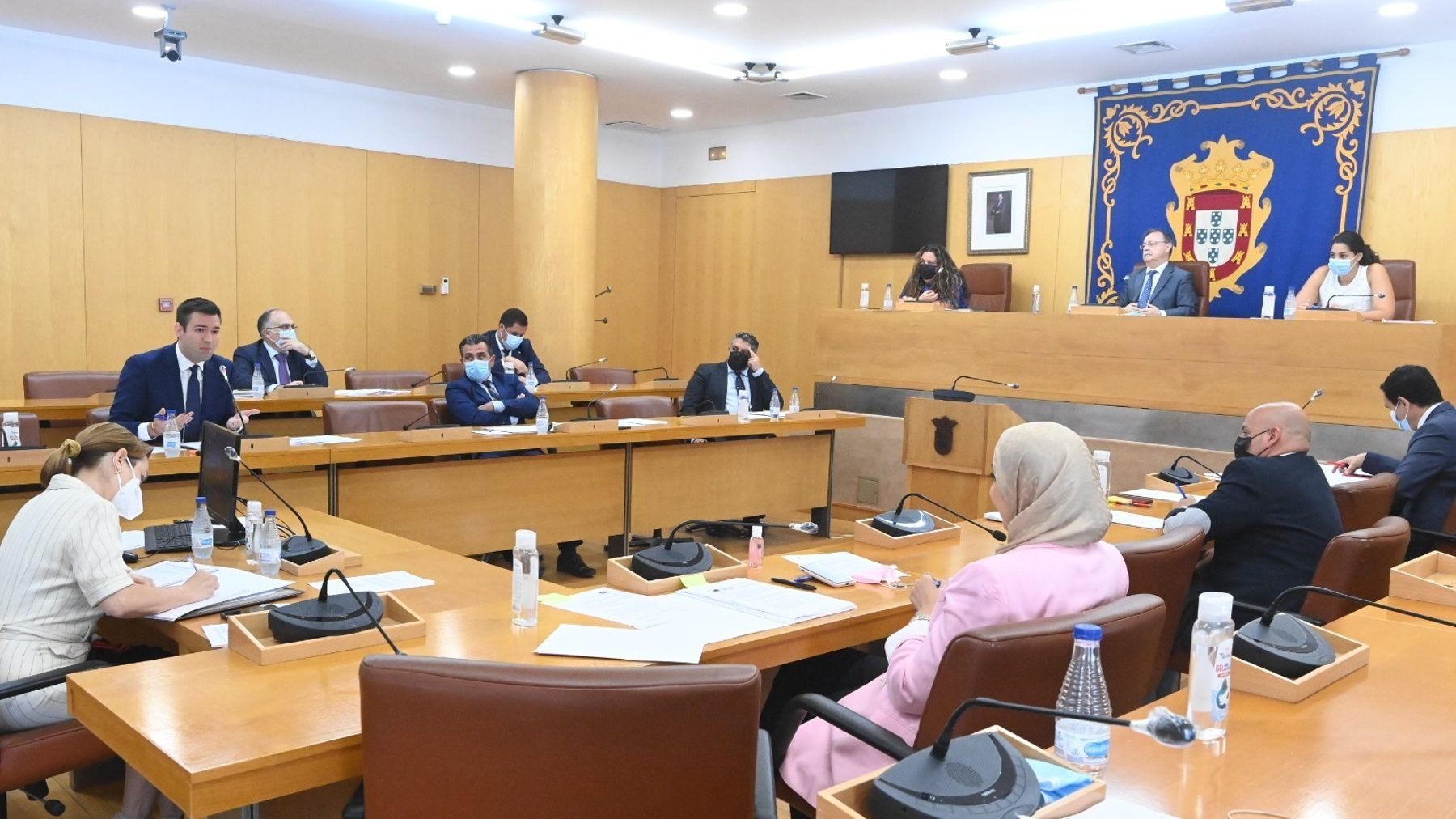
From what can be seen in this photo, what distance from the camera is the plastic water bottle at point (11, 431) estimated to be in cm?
461

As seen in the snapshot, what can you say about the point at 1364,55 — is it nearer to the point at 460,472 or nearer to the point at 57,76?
the point at 460,472

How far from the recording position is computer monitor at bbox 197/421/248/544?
3053mm

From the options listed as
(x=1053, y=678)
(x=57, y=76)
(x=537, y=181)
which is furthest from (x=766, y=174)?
(x=1053, y=678)

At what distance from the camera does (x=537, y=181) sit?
8758 mm

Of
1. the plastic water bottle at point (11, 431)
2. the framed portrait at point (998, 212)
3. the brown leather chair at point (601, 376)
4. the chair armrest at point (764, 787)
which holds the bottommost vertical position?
the chair armrest at point (764, 787)

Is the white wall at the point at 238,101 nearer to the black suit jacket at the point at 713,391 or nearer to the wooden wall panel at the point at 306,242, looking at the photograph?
the wooden wall panel at the point at 306,242

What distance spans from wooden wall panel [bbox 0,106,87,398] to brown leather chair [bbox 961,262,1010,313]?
267 inches

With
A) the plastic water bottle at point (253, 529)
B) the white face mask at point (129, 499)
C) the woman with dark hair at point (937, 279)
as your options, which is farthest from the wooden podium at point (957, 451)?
the white face mask at point (129, 499)

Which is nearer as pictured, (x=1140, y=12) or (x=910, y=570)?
(x=910, y=570)

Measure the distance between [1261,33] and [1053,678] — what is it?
657 cm

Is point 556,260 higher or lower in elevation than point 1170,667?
higher

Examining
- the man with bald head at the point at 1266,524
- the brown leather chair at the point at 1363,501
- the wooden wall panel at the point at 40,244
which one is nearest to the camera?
the man with bald head at the point at 1266,524


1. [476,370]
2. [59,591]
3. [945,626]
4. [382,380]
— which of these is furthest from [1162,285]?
[59,591]

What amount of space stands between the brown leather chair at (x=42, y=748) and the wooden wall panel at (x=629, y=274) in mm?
9045
